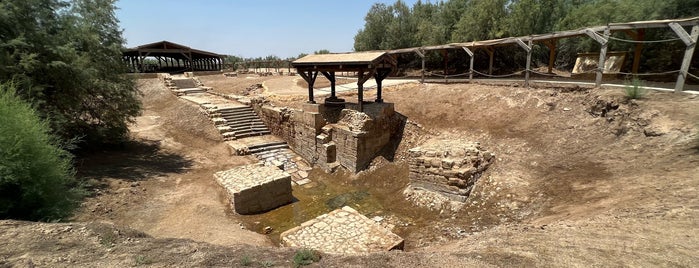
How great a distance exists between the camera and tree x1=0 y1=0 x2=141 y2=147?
307 inches

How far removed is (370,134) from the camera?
431 inches

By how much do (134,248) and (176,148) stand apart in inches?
405

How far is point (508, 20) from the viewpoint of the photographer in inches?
818

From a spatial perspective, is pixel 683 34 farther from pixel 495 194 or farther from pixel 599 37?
pixel 495 194

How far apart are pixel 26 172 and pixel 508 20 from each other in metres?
24.0

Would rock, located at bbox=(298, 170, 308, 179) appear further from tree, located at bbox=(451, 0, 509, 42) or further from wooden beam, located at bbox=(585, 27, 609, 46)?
tree, located at bbox=(451, 0, 509, 42)

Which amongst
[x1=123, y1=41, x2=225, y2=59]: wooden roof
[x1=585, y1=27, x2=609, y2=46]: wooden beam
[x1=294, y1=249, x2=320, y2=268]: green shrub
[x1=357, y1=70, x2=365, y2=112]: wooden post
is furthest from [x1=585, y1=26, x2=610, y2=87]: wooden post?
[x1=123, y1=41, x2=225, y2=59]: wooden roof

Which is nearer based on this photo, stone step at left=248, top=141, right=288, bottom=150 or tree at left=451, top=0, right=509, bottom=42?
stone step at left=248, top=141, right=288, bottom=150

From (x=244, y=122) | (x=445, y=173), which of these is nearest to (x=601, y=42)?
(x=445, y=173)

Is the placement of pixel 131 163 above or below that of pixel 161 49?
below

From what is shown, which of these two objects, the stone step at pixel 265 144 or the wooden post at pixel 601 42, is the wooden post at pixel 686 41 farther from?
the stone step at pixel 265 144

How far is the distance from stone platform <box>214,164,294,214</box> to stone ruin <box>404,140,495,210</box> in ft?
12.0

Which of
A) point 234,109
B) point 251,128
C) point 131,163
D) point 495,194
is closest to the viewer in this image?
point 495,194

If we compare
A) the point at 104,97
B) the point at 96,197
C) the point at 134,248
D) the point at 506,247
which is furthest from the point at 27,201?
the point at 104,97
